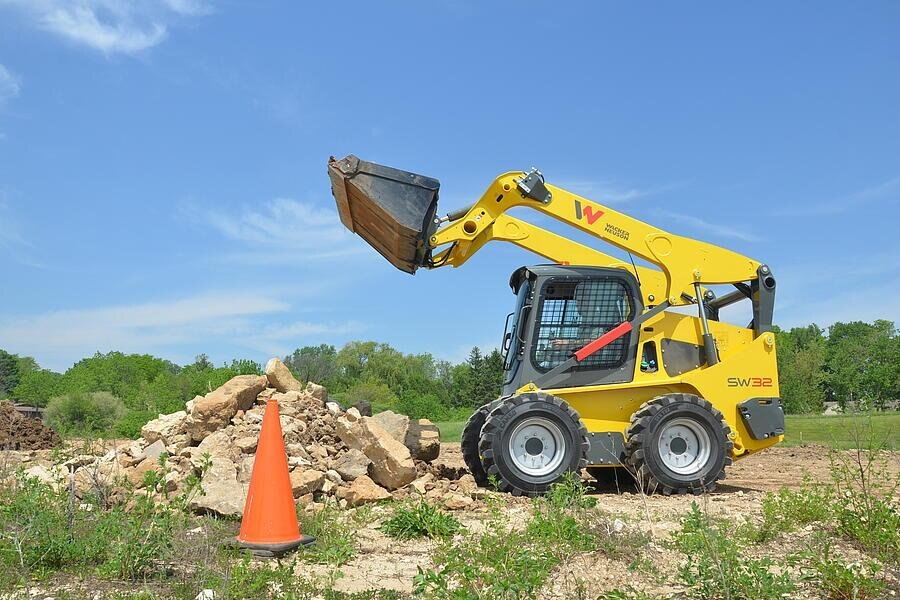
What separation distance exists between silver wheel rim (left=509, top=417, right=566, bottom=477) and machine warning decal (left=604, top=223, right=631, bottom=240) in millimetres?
2767

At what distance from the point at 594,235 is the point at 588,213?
318 millimetres

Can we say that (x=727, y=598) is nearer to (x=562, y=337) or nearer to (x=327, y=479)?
(x=327, y=479)

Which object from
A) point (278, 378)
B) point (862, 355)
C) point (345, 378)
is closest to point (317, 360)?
point (345, 378)

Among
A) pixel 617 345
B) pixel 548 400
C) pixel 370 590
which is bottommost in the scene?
pixel 370 590

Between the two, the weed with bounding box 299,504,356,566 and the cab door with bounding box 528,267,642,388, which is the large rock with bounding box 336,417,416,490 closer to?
Answer: the weed with bounding box 299,504,356,566

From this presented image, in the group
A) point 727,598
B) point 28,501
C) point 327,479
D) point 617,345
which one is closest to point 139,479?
point 327,479

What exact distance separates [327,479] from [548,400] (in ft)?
8.69

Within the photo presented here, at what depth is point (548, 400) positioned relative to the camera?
371 inches

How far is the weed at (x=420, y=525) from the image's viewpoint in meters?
6.88

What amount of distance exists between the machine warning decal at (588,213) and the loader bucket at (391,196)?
6.47 feet

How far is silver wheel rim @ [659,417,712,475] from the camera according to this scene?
9.68 meters

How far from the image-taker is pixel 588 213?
34.7 ft

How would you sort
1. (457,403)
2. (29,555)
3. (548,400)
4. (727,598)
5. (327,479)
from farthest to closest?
(457,403)
(548,400)
(327,479)
(29,555)
(727,598)

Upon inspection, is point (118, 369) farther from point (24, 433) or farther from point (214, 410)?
point (214, 410)
